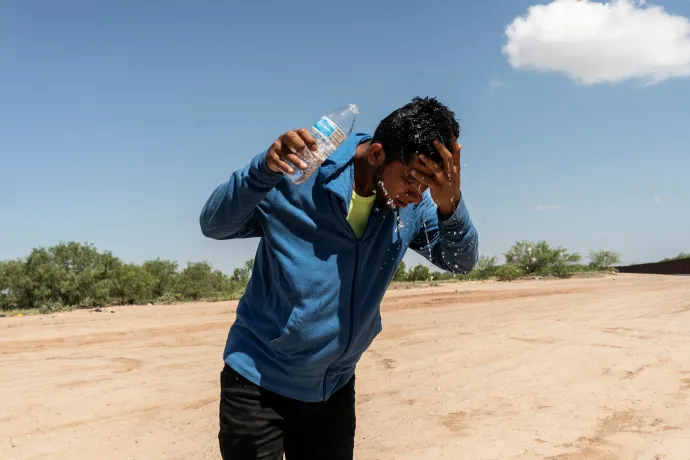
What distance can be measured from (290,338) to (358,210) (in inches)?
20.8

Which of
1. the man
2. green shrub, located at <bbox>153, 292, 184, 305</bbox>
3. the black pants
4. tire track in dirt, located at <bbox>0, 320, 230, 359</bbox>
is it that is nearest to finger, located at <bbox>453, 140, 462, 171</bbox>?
the man

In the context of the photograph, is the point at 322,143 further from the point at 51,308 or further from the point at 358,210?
the point at 51,308

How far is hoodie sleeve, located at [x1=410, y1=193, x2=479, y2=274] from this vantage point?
2.30 metres

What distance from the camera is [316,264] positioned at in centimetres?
215

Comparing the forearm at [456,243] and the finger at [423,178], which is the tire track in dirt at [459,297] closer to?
the forearm at [456,243]

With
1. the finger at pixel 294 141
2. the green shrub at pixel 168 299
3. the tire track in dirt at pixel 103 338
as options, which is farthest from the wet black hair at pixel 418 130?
the green shrub at pixel 168 299

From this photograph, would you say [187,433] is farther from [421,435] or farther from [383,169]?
[383,169]

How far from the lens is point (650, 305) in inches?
400

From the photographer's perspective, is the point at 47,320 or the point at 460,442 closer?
the point at 460,442

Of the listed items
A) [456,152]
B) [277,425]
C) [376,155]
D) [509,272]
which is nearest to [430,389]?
[277,425]

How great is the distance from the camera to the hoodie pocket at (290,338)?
6.97 ft

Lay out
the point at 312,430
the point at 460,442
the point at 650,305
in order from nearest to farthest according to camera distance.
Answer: the point at 312,430 → the point at 460,442 → the point at 650,305

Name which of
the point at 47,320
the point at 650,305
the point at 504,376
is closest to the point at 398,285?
the point at 650,305

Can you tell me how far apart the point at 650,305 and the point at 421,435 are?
7189mm
